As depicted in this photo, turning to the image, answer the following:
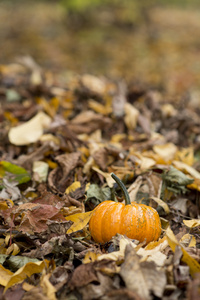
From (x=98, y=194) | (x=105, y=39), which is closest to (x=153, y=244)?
(x=98, y=194)

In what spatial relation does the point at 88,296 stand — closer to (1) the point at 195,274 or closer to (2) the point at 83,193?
(1) the point at 195,274

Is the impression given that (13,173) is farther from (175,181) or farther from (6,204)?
(175,181)

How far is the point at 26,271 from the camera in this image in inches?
55.5

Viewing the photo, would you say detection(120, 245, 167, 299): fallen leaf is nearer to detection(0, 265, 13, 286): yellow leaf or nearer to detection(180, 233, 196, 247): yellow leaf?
detection(180, 233, 196, 247): yellow leaf

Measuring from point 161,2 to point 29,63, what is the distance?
11.9 meters

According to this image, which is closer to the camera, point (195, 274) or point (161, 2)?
point (195, 274)

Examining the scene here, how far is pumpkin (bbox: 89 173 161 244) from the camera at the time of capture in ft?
5.18

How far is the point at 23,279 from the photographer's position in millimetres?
1410

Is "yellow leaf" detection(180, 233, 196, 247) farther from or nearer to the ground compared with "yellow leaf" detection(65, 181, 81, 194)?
farther from the ground

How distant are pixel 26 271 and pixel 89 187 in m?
0.70

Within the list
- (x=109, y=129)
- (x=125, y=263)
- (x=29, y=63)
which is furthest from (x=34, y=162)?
(x=29, y=63)

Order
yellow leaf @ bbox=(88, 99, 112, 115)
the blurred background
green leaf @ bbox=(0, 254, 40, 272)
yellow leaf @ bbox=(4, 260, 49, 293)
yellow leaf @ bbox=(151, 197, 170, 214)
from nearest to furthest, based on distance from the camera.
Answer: yellow leaf @ bbox=(4, 260, 49, 293), green leaf @ bbox=(0, 254, 40, 272), yellow leaf @ bbox=(151, 197, 170, 214), yellow leaf @ bbox=(88, 99, 112, 115), the blurred background

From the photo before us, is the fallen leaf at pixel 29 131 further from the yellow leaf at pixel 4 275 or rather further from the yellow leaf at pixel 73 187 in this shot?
the yellow leaf at pixel 4 275

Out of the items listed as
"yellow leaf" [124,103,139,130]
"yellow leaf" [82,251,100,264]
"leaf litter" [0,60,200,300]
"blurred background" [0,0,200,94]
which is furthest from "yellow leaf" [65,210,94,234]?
"blurred background" [0,0,200,94]
